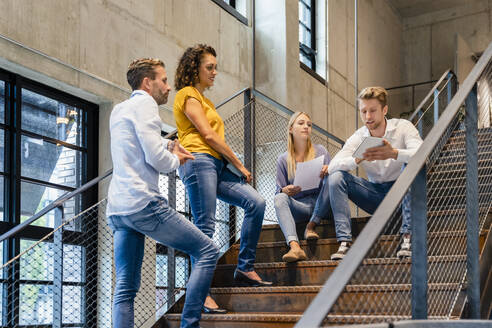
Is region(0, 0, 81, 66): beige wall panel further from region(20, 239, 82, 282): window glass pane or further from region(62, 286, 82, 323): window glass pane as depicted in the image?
region(62, 286, 82, 323): window glass pane

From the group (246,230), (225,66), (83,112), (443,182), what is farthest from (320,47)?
(443,182)

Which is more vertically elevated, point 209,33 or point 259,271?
point 209,33

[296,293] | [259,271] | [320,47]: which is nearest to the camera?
[296,293]

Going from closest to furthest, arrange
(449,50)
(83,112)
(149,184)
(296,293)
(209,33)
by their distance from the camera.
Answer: (149,184) < (296,293) < (83,112) < (209,33) < (449,50)

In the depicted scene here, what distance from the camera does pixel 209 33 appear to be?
20.2 feet

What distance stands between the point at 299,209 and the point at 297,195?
3.7 inches

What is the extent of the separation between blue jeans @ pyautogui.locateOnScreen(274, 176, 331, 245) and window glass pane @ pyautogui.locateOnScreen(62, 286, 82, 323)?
1.64m

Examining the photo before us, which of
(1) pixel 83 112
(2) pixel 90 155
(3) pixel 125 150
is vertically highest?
(1) pixel 83 112

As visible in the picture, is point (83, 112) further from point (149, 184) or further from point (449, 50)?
point (449, 50)

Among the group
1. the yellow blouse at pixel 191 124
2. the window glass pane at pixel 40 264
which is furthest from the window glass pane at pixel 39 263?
the yellow blouse at pixel 191 124

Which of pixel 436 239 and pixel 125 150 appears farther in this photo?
pixel 125 150

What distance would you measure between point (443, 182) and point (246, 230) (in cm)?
120

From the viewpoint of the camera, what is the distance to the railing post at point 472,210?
224cm

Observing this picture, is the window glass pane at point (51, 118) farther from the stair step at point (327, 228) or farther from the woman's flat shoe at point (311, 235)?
the woman's flat shoe at point (311, 235)
